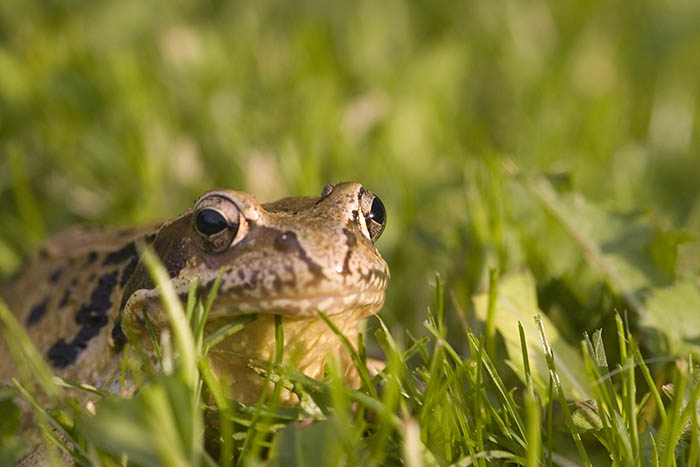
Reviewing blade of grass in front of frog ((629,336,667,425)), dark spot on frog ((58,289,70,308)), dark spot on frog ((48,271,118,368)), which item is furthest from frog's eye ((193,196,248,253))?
blade of grass in front of frog ((629,336,667,425))

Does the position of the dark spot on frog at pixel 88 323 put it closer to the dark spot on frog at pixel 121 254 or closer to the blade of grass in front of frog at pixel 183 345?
the dark spot on frog at pixel 121 254

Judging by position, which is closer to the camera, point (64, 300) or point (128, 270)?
point (128, 270)

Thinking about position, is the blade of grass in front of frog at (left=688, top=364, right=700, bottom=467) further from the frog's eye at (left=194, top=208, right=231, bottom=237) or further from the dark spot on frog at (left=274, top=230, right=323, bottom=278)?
the frog's eye at (left=194, top=208, right=231, bottom=237)

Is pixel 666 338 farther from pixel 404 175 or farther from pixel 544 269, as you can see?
pixel 404 175

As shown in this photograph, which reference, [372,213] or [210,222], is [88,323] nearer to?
[210,222]

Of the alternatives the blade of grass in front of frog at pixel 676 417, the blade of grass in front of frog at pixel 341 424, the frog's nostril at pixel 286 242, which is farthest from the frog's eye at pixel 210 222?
the blade of grass in front of frog at pixel 676 417

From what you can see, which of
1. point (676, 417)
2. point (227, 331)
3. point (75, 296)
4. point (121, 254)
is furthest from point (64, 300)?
point (676, 417)

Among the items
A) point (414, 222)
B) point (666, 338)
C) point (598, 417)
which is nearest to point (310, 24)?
point (414, 222)
